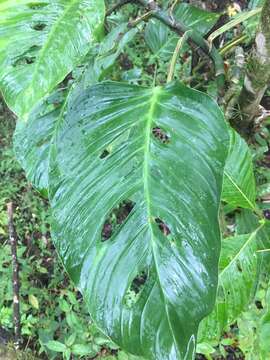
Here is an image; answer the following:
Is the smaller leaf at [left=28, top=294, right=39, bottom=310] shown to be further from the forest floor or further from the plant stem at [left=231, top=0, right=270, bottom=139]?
the plant stem at [left=231, top=0, right=270, bottom=139]

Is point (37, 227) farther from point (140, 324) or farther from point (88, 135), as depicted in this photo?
point (140, 324)

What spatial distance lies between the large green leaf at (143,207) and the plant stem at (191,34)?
0.20 meters

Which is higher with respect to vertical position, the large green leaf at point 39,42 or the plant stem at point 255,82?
the large green leaf at point 39,42

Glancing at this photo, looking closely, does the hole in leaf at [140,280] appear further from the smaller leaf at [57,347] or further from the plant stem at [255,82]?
the plant stem at [255,82]

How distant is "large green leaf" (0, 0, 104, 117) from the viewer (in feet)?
2.30

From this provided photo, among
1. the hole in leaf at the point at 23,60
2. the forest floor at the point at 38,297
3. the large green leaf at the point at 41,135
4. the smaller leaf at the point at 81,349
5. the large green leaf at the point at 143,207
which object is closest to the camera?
the large green leaf at the point at 143,207

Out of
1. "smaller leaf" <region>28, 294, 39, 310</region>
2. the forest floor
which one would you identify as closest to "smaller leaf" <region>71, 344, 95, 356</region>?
the forest floor

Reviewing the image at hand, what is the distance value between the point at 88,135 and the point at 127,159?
9cm

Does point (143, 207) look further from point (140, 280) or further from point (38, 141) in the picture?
point (38, 141)

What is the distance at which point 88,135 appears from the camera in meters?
0.79

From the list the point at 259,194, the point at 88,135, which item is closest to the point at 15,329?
the point at 259,194

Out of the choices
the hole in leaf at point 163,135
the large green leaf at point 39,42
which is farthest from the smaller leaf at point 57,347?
the large green leaf at point 39,42

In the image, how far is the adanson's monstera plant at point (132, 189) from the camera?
626 mm

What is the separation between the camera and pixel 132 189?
71 cm
